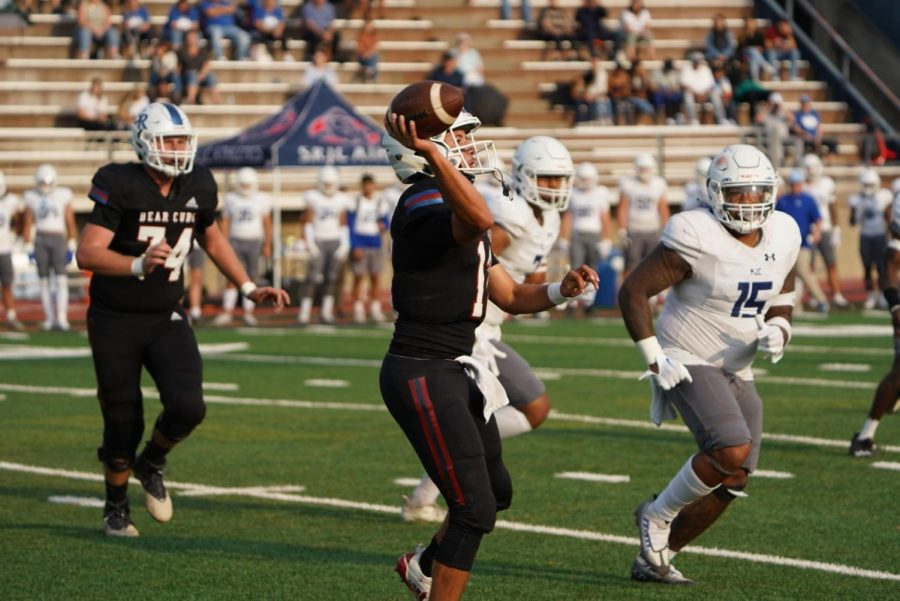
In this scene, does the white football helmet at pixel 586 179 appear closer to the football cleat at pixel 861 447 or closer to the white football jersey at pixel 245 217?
the white football jersey at pixel 245 217

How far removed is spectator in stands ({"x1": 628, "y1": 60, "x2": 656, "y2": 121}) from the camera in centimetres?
2630

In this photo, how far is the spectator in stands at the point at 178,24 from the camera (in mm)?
24438

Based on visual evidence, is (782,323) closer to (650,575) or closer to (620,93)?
(650,575)

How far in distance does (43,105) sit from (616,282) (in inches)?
343

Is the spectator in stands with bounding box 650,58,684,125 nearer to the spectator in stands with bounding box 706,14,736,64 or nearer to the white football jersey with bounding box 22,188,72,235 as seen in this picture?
the spectator in stands with bounding box 706,14,736,64

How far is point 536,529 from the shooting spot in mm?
7273

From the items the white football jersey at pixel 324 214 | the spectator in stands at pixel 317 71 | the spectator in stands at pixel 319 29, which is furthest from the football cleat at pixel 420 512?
the spectator in stands at pixel 319 29

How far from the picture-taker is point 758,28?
28.1 metres

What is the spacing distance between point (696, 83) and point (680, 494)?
21.2 m

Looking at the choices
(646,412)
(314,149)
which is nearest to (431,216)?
(646,412)

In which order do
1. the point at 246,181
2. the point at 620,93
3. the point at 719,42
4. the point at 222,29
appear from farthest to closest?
the point at 719,42, the point at 620,93, the point at 222,29, the point at 246,181

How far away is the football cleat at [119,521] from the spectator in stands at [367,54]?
61.4ft

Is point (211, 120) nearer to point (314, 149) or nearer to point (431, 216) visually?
point (314, 149)

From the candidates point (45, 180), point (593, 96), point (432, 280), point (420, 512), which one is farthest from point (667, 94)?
point (432, 280)
